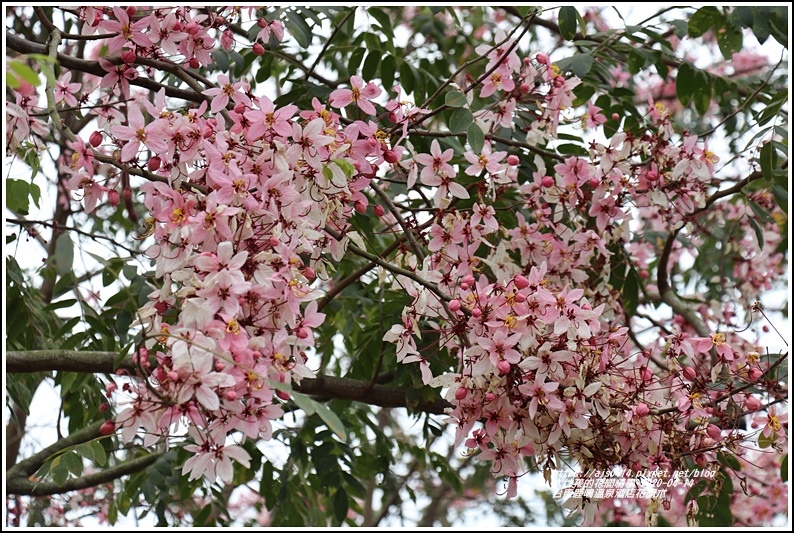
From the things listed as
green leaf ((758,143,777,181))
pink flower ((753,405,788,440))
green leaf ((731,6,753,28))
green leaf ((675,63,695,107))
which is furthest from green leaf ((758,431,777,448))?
green leaf ((675,63,695,107))

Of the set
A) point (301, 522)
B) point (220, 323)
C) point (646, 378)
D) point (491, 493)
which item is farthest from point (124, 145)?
point (491, 493)

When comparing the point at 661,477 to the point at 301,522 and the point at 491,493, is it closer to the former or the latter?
the point at 301,522

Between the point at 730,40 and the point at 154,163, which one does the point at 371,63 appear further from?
the point at 154,163

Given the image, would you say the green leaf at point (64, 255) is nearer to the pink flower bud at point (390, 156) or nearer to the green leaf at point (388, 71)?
the pink flower bud at point (390, 156)

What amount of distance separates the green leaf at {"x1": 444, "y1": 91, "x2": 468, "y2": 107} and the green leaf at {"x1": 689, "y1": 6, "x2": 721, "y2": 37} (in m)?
1.26

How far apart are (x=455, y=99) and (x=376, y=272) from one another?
1.90 feet

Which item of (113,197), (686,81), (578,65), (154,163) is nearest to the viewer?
(154,163)

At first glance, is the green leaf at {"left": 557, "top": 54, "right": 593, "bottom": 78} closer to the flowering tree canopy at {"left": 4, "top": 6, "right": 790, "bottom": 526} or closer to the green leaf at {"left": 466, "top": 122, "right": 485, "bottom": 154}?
the flowering tree canopy at {"left": 4, "top": 6, "right": 790, "bottom": 526}

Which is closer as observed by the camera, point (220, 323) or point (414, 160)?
point (220, 323)

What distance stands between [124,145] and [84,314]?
0.99m

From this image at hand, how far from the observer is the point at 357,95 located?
2264 millimetres

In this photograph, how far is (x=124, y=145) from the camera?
197cm

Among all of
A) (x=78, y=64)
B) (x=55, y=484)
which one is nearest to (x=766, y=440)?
(x=78, y=64)

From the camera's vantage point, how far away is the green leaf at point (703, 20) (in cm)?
307
